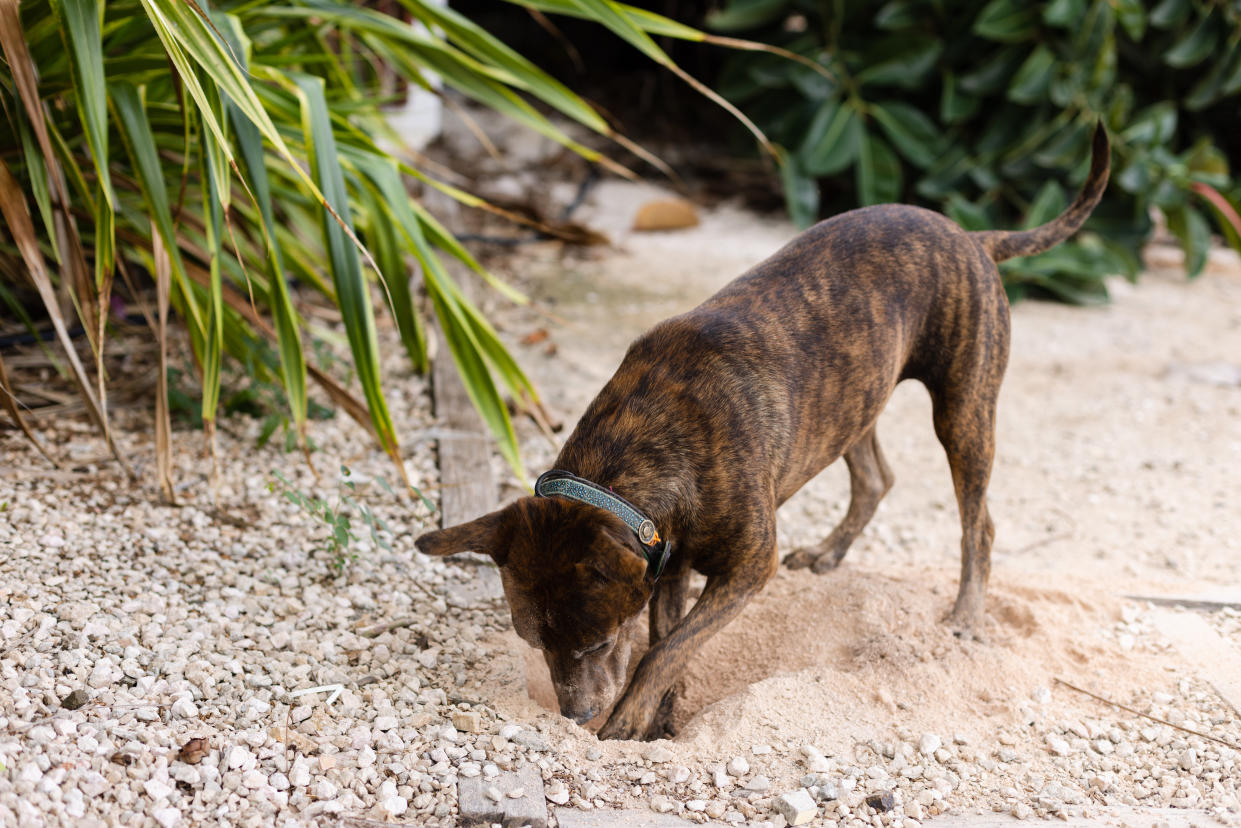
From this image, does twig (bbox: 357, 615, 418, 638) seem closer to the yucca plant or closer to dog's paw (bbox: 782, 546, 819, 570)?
the yucca plant

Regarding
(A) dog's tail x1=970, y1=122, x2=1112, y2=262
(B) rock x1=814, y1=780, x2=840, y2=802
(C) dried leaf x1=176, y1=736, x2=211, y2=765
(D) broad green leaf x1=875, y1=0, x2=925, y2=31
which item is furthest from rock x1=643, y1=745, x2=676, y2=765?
(D) broad green leaf x1=875, y1=0, x2=925, y2=31

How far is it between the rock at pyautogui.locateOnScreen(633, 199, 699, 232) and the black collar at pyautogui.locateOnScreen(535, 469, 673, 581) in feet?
18.0

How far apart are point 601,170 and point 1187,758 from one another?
23.4ft

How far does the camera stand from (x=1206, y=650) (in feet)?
10.8

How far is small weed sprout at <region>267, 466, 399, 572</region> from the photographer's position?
324 centimetres

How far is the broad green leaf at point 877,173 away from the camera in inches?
284

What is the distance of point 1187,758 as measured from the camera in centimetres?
277

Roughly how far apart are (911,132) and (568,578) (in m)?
5.84

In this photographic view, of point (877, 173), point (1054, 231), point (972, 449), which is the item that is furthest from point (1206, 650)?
point (877, 173)

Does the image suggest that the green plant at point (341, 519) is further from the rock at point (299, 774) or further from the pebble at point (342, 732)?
the rock at point (299, 774)

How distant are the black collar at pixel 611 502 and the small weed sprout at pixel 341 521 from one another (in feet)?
2.86

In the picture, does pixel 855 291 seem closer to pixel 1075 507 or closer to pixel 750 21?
pixel 1075 507

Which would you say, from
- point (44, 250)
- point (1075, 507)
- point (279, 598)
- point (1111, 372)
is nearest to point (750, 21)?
point (1111, 372)

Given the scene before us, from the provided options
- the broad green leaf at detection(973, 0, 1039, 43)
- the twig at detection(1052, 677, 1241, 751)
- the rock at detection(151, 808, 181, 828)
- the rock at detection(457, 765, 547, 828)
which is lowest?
the twig at detection(1052, 677, 1241, 751)
